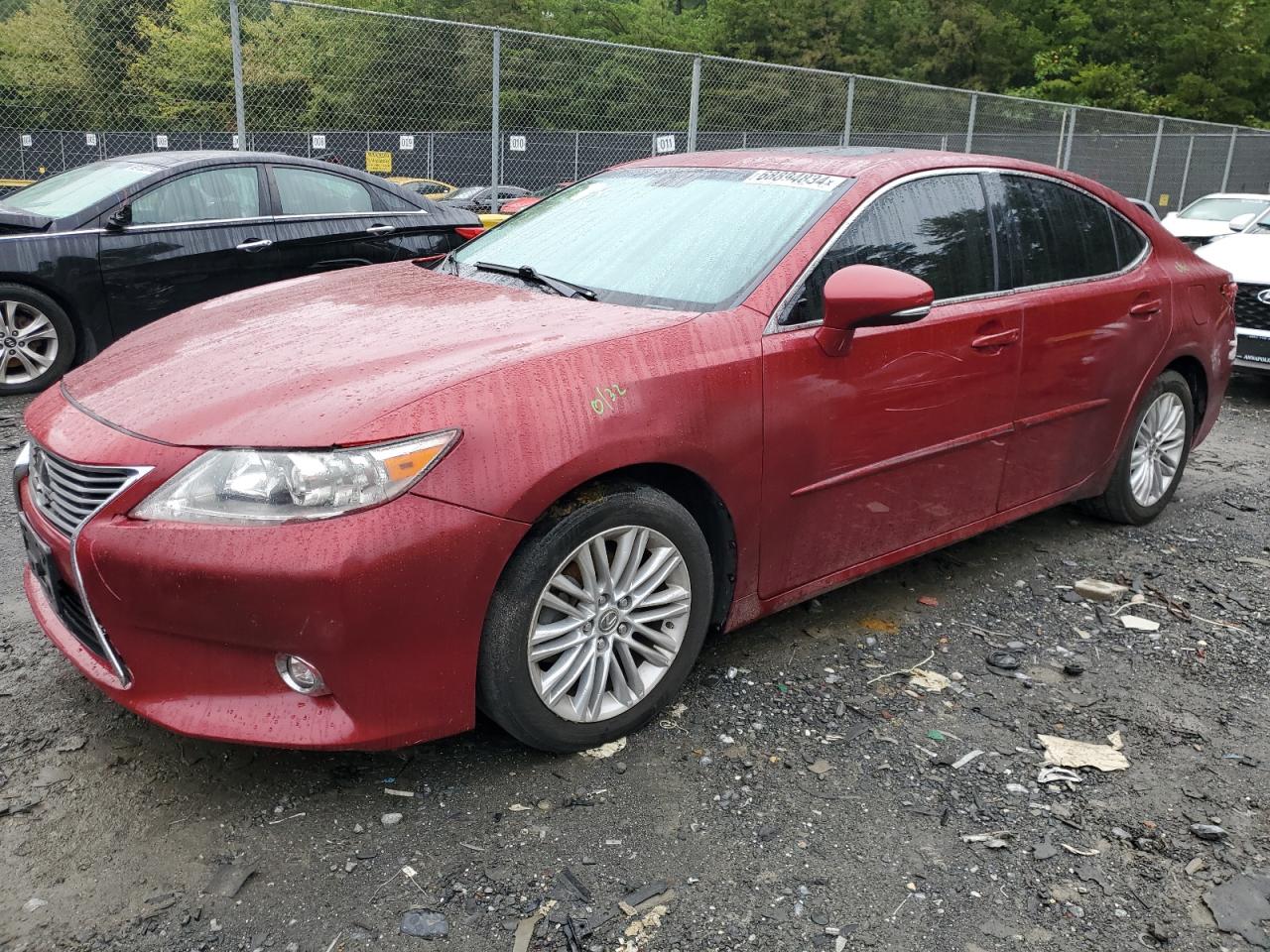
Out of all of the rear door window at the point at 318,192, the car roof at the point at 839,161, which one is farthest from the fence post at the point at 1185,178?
the car roof at the point at 839,161

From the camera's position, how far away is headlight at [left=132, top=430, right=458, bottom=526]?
2.29 metres

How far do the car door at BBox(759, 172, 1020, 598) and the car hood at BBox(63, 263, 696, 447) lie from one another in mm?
463

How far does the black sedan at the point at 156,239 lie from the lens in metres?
6.26

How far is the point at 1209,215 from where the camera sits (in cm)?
1755

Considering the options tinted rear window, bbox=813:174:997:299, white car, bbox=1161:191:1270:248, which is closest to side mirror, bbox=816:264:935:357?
tinted rear window, bbox=813:174:997:299

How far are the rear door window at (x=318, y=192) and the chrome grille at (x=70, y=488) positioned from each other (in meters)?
4.72

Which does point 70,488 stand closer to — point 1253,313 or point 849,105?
point 1253,313

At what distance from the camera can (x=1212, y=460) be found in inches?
246

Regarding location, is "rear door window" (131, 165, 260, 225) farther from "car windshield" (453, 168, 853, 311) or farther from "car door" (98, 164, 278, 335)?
"car windshield" (453, 168, 853, 311)

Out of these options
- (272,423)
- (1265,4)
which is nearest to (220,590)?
(272,423)

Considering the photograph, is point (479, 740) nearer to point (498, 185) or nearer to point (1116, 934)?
point (1116, 934)

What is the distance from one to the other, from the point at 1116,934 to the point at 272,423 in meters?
2.14

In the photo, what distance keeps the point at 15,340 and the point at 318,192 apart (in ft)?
6.82

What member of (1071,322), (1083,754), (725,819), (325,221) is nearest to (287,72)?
(325,221)
